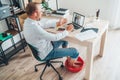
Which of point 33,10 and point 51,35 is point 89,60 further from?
point 33,10

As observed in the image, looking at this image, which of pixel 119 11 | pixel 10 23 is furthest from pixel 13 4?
pixel 119 11

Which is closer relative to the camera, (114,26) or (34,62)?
(34,62)

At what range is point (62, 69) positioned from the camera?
2.48m

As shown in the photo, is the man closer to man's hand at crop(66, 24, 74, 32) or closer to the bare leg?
man's hand at crop(66, 24, 74, 32)

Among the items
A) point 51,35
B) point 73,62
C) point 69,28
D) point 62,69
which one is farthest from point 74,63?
point 51,35

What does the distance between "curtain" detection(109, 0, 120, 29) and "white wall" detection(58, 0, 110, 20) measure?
10 cm

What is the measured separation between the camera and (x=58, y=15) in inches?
99.4

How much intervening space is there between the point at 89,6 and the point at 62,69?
1978mm

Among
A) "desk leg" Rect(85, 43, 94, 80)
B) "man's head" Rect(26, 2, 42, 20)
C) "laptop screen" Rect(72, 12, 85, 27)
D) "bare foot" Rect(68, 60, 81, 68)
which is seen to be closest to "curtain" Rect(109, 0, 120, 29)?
"laptop screen" Rect(72, 12, 85, 27)

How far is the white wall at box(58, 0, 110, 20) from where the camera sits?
3.52 metres

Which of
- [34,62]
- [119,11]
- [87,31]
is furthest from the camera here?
[119,11]

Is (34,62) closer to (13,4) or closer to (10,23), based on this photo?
(10,23)

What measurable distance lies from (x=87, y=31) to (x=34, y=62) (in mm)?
1200

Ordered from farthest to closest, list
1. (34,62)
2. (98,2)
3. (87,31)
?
1. (98,2)
2. (34,62)
3. (87,31)
